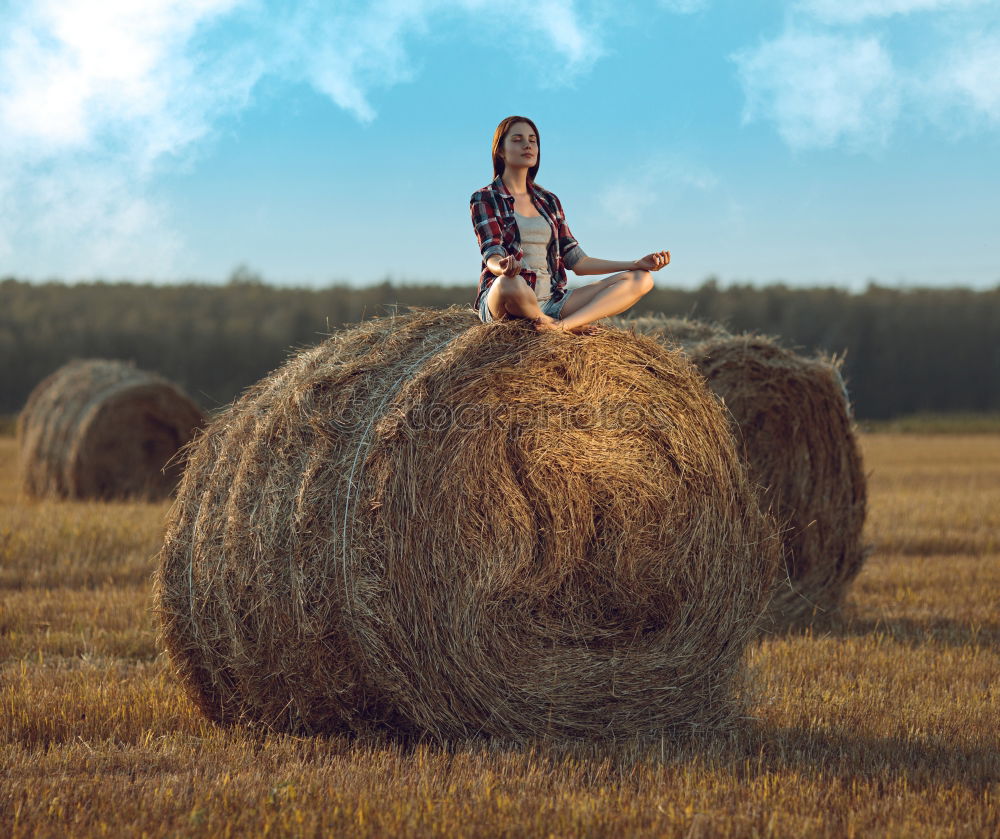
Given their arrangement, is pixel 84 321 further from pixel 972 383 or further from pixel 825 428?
pixel 825 428

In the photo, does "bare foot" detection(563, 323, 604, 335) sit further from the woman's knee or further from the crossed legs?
the woman's knee

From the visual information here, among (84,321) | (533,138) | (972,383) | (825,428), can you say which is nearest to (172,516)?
(533,138)

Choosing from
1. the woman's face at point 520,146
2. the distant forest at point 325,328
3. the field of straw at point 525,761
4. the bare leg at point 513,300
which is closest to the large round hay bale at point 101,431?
the field of straw at point 525,761

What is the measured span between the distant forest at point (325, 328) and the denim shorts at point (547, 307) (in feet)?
107

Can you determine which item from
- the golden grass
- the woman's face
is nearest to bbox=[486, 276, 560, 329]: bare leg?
the woman's face

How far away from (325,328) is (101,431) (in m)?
26.6

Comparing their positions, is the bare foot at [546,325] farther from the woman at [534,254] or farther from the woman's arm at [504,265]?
the woman's arm at [504,265]

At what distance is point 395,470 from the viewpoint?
5.15 m

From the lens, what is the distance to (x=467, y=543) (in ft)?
17.7

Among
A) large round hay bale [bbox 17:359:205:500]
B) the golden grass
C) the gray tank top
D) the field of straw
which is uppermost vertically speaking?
the gray tank top

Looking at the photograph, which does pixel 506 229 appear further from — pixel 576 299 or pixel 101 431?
pixel 101 431

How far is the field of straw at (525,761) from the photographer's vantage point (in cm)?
427

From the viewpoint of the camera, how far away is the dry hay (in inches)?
366

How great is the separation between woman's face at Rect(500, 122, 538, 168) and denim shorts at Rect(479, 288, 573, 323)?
66 centimetres
